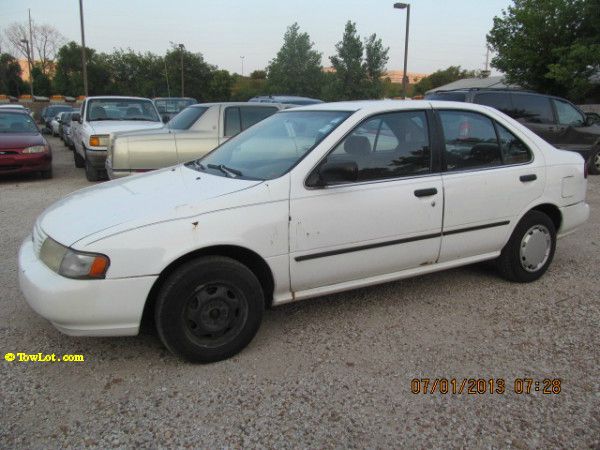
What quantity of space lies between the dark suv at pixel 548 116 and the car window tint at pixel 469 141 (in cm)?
549

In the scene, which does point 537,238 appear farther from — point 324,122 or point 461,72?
point 461,72

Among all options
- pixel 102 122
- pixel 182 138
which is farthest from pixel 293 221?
pixel 102 122

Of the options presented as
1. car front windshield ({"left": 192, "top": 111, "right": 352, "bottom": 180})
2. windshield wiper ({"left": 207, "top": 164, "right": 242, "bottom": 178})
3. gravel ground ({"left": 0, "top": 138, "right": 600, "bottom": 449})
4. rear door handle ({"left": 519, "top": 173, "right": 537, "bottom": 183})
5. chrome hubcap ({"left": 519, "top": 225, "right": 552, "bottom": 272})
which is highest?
car front windshield ({"left": 192, "top": 111, "right": 352, "bottom": 180})

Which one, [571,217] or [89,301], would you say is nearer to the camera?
[89,301]

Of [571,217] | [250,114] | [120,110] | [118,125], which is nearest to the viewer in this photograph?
[571,217]

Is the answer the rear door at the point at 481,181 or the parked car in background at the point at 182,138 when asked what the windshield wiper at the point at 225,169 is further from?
the parked car in background at the point at 182,138

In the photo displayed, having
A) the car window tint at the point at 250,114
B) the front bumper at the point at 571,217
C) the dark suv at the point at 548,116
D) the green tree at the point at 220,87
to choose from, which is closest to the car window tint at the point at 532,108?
the dark suv at the point at 548,116

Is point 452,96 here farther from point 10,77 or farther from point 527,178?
point 10,77

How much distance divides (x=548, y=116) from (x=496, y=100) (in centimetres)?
143

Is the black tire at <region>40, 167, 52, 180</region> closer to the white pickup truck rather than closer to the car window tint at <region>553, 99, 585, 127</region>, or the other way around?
the white pickup truck

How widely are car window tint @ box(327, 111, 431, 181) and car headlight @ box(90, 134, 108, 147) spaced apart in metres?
6.81

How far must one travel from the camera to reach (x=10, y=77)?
6166 cm

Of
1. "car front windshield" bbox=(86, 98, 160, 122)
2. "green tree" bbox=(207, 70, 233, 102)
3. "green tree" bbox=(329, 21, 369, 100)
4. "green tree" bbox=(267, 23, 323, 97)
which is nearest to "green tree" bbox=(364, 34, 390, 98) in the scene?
"green tree" bbox=(329, 21, 369, 100)
